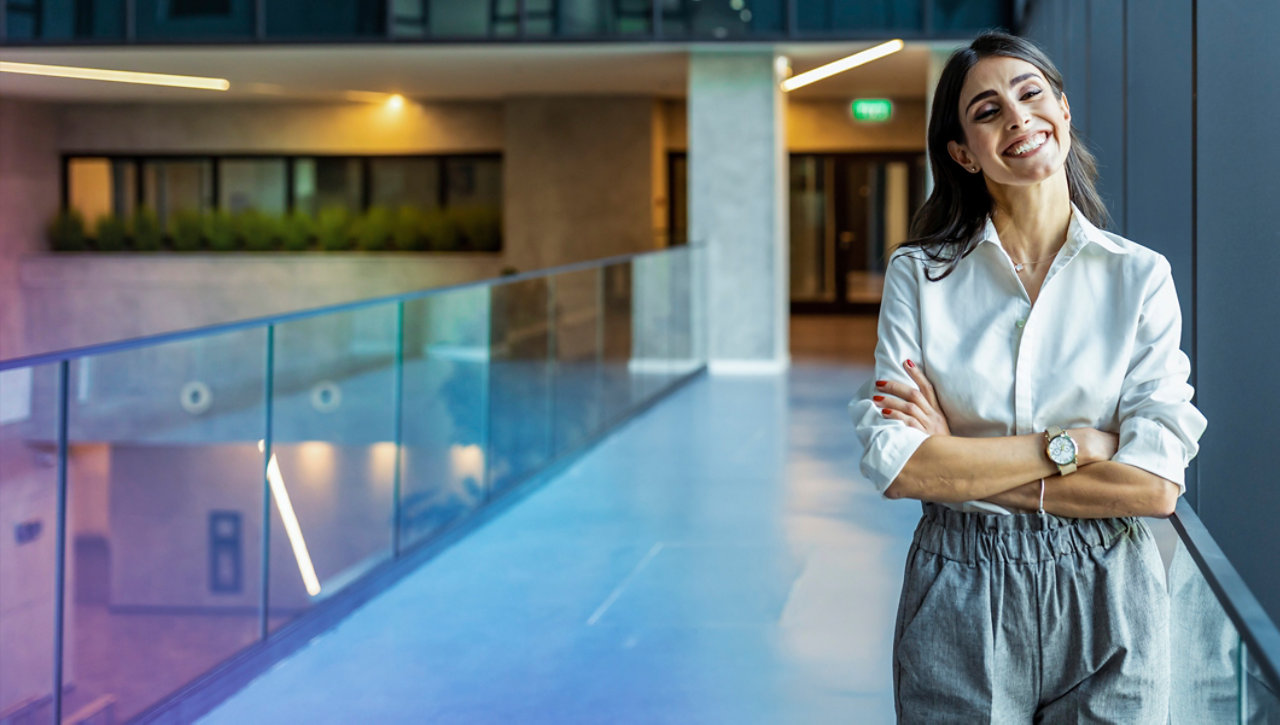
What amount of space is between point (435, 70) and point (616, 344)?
6.37 metres

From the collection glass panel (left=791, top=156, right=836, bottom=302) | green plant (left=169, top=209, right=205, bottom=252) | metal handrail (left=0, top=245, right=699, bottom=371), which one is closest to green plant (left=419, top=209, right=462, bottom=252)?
green plant (left=169, top=209, right=205, bottom=252)

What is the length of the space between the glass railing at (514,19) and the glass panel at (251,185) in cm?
618

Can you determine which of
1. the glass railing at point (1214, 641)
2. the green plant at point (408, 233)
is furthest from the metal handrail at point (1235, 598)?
the green plant at point (408, 233)

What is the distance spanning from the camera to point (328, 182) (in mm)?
19859

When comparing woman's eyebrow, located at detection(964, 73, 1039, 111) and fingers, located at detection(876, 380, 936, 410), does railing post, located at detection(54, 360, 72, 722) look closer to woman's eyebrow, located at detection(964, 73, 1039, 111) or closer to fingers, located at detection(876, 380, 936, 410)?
fingers, located at detection(876, 380, 936, 410)

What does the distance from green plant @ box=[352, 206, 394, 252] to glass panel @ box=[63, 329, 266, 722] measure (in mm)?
13848

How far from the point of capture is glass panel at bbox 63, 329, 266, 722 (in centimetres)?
365

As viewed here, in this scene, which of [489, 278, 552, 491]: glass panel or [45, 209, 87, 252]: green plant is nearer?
[489, 278, 552, 491]: glass panel

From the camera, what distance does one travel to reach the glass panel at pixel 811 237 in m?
20.7

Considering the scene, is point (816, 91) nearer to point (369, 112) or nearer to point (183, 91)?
point (369, 112)

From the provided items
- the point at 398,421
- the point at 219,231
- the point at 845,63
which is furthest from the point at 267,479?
the point at 219,231

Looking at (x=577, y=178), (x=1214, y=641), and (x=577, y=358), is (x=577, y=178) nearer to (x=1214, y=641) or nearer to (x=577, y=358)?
(x=577, y=358)

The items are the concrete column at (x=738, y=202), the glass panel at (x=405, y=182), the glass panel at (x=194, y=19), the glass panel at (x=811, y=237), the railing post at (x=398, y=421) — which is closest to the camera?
the railing post at (x=398, y=421)

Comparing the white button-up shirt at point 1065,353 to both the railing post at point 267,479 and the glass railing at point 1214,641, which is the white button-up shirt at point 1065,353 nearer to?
the glass railing at point 1214,641
